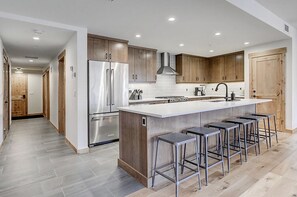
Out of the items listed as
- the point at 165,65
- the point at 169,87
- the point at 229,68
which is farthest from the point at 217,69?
the point at 165,65

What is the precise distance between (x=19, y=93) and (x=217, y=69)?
9003mm

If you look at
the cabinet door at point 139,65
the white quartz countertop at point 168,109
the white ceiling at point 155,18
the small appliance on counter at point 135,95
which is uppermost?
the white ceiling at point 155,18

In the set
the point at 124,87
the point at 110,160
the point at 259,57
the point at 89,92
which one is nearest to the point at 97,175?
the point at 110,160

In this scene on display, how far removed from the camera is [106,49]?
4078 millimetres

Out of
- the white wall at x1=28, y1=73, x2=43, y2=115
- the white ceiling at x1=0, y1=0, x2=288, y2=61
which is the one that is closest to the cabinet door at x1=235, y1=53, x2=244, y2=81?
the white ceiling at x1=0, y1=0, x2=288, y2=61

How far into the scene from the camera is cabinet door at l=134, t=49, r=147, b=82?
5.19 metres

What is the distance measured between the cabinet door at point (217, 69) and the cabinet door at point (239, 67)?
1.83 feet

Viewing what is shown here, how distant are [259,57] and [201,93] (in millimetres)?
2470

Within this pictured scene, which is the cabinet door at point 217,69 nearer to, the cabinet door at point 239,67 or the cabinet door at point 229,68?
the cabinet door at point 229,68

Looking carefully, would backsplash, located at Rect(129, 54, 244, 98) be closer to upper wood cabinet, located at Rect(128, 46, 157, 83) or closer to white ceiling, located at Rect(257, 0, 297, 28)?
upper wood cabinet, located at Rect(128, 46, 157, 83)

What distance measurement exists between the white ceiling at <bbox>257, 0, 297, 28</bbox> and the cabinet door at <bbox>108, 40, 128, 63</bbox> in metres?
2.89

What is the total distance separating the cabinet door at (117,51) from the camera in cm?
416

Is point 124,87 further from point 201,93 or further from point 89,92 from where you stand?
point 201,93

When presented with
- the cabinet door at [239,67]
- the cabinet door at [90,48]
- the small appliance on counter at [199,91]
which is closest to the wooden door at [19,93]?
the cabinet door at [90,48]
